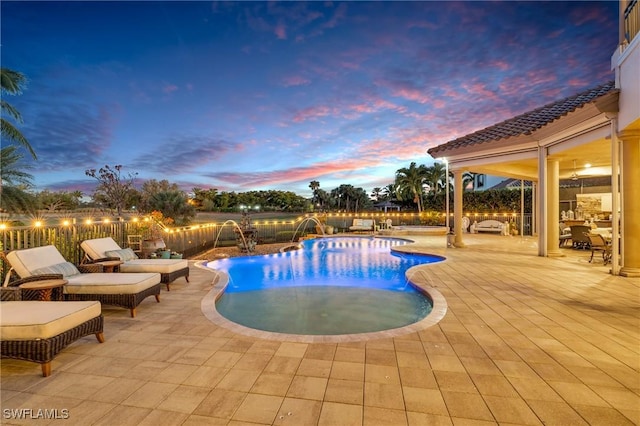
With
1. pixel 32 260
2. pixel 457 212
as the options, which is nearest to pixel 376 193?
pixel 457 212

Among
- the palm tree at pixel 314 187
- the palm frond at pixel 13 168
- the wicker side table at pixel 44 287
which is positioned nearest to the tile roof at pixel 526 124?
the wicker side table at pixel 44 287

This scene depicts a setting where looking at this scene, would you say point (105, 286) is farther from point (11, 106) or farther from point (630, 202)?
point (11, 106)

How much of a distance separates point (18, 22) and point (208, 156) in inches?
499

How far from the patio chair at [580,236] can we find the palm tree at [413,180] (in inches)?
733

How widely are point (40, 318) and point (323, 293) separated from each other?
4582 mm

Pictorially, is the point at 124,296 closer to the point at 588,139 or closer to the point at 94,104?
the point at 588,139

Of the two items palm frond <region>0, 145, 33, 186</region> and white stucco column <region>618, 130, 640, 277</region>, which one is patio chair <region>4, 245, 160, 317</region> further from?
palm frond <region>0, 145, 33, 186</region>

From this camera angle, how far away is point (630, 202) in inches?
242

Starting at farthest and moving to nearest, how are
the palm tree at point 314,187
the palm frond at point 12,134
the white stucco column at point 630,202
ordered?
the palm tree at point 314,187
the palm frond at point 12,134
the white stucco column at point 630,202

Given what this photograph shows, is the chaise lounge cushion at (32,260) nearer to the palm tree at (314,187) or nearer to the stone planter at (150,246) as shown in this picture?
the stone planter at (150,246)

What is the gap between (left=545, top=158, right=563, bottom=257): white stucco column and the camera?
887cm

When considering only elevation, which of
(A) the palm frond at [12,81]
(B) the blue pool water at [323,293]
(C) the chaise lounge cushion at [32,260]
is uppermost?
(A) the palm frond at [12,81]

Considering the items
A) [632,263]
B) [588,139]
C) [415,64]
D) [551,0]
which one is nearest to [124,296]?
[632,263]

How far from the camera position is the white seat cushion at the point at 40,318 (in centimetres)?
267
